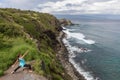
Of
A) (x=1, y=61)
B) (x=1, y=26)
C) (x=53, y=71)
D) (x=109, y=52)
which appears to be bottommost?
(x=109, y=52)

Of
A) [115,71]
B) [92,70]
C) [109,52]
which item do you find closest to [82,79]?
[92,70]

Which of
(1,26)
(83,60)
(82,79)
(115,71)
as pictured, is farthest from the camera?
(83,60)

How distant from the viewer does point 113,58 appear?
68688 millimetres

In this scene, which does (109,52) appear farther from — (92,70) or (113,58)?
(92,70)

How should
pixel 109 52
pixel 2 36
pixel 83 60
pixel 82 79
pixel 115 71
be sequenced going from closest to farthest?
pixel 2 36, pixel 82 79, pixel 115 71, pixel 83 60, pixel 109 52

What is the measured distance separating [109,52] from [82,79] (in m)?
32.3

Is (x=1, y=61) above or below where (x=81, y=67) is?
above

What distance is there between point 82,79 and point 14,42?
21343 millimetres

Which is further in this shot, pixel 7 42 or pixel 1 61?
pixel 7 42

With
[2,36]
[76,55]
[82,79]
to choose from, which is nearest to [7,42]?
[2,36]

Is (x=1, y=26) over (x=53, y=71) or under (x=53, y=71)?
over

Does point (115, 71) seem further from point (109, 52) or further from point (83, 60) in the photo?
point (109, 52)

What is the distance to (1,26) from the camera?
38812 mm

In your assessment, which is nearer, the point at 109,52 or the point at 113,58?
the point at 113,58
